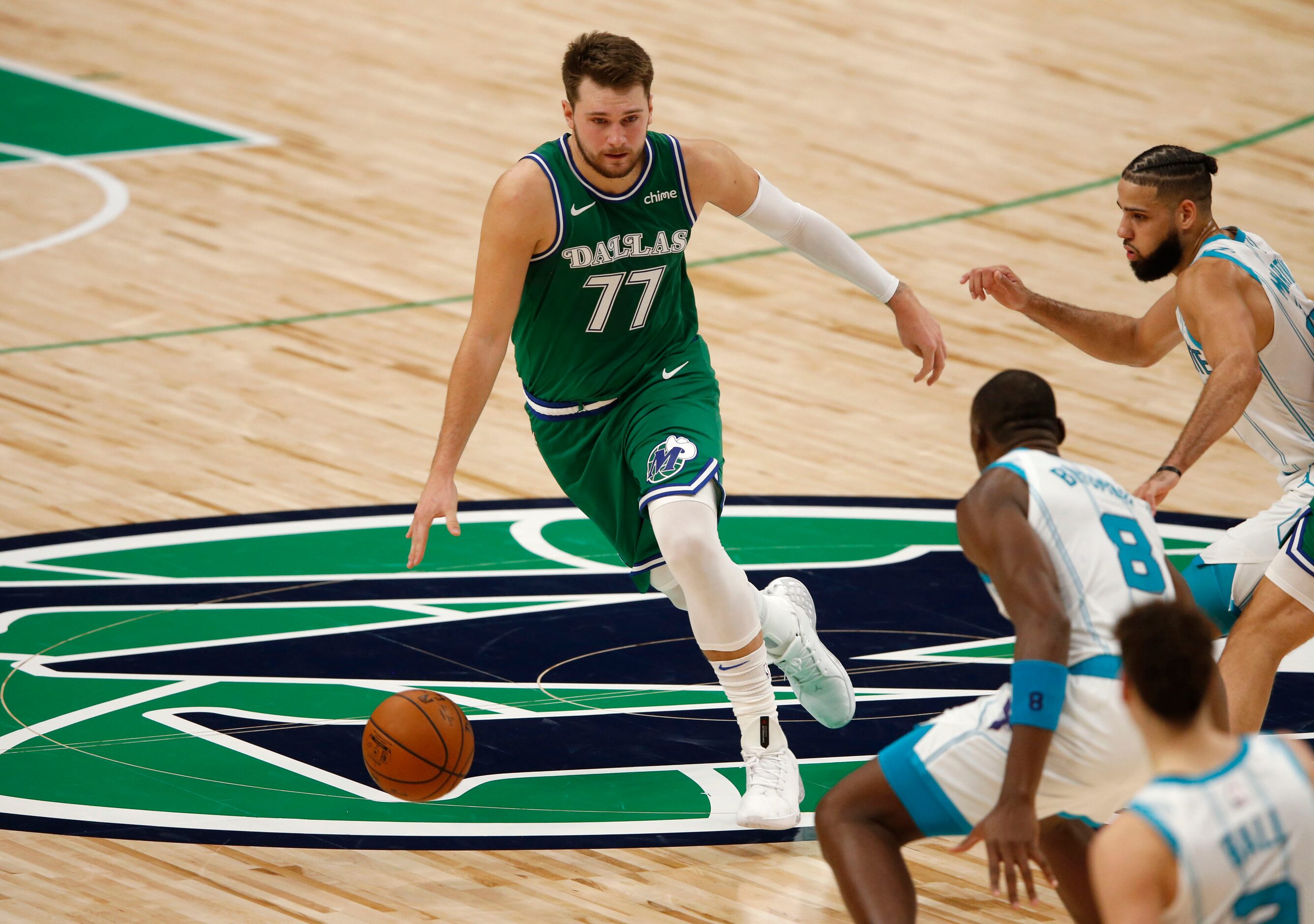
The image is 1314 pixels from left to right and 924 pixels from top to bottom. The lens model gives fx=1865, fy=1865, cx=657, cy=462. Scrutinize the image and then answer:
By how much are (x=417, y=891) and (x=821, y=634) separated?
6.99ft

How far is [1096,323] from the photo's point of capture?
5.78 m

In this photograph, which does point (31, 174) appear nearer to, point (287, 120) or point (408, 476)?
point (287, 120)

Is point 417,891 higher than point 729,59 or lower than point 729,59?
lower

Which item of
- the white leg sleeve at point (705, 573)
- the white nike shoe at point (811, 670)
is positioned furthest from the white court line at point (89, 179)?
the white leg sleeve at point (705, 573)

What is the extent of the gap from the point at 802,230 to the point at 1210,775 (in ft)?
9.85

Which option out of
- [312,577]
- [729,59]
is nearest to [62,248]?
[312,577]

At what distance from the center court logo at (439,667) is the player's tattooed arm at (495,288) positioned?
879mm

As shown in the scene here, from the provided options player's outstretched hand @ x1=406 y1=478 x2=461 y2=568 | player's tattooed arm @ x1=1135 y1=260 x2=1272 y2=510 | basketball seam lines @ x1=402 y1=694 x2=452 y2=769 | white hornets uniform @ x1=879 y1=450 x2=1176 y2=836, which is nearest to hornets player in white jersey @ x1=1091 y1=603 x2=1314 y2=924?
white hornets uniform @ x1=879 y1=450 x2=1176 y2=836

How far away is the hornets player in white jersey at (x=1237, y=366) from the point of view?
5023mm

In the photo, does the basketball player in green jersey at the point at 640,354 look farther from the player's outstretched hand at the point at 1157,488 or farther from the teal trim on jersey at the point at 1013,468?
the teal trim on jersey at the point at 1013,468

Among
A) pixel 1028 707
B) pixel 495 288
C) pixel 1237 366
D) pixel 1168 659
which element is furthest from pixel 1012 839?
pixel 495 288

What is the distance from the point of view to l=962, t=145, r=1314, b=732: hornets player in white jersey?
5.02 meters

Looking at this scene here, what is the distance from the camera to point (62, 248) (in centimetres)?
1053

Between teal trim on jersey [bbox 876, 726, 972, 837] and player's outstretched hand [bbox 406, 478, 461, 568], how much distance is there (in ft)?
4.82
